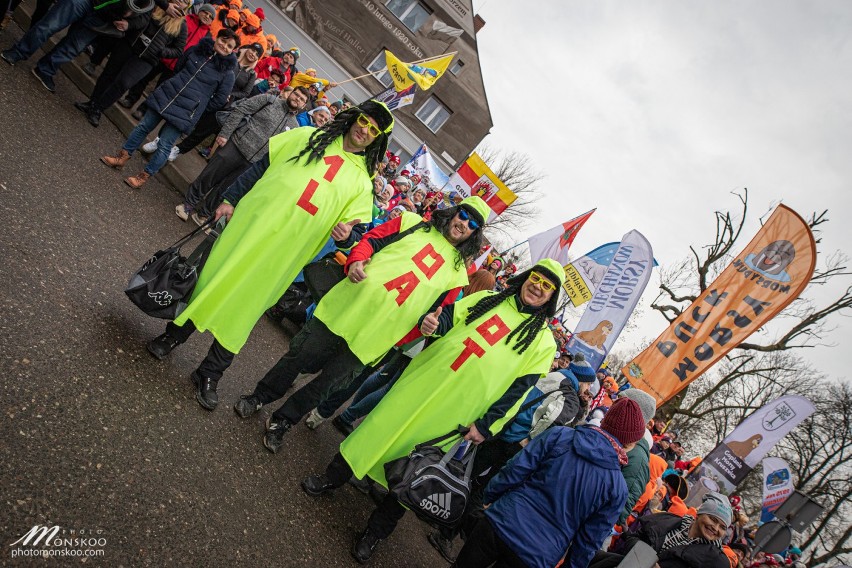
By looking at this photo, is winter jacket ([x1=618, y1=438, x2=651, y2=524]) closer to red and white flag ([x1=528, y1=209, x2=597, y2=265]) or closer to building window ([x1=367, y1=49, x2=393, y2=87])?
red and white flag ([x1=528, y1=209, x2=597, y2=265])

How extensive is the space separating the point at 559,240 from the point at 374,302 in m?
7.09

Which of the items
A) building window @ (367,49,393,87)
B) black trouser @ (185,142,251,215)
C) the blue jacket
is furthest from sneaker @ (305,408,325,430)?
building window @ (367,49,393,87)

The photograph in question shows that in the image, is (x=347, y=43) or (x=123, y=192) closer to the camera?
(x=123, y=192)

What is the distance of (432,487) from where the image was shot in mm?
3232

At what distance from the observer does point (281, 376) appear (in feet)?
12.1

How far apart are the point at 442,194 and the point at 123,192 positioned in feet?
34.3

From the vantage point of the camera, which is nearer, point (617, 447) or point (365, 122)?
point (617, 447)

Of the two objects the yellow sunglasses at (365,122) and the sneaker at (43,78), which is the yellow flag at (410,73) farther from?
the yellow sunglasses at (365,122)

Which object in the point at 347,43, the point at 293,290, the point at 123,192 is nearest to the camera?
the point at 123,192

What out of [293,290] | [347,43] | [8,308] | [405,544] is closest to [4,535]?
[8,308]

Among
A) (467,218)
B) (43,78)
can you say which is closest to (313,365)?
(467,218)

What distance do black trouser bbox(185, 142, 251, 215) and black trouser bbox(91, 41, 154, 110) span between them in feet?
5.22

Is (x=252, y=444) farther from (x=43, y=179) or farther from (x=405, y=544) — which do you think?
(x=43, y=179)

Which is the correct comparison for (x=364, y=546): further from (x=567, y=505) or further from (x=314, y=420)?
(x=567, y=505)
